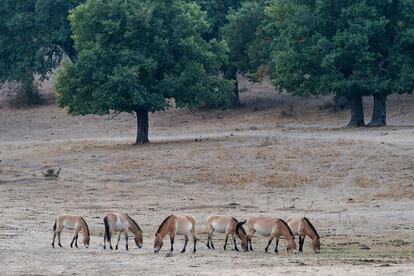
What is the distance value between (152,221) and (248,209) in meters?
3.53

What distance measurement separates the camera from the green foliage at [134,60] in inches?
1686

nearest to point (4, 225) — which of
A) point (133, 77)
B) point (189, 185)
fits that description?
point (189, 185)

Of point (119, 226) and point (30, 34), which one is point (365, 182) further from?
point (30, 34)

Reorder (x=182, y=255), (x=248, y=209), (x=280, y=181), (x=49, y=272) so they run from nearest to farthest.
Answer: (x=49, y=272)
(x=182, y=255)
(x=248, y=209)
(x=280, y=181)

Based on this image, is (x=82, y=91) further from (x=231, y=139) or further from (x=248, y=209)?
(x=248, y=209)

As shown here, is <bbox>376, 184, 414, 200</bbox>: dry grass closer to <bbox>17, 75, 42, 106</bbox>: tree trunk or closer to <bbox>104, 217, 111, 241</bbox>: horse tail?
<bbox>104, 217, 111, 241</bbox>: horse tail

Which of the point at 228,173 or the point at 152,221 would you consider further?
the point at 228,173

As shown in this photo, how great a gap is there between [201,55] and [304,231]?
24.9 m

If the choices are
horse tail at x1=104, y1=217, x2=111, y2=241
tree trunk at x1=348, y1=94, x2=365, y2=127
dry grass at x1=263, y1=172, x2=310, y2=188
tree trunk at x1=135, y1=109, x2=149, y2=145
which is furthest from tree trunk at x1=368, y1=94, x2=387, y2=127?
horse tail at x1=104, y1=217, x2=111, y2=241

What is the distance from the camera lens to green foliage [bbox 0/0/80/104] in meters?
61.5

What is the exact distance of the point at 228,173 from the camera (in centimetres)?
3500

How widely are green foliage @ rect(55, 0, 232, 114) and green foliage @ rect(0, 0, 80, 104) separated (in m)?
17.0

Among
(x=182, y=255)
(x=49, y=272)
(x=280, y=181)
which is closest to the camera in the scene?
(x=49, y=272)

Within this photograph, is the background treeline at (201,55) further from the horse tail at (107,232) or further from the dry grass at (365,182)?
the horse tail at (107,232)
